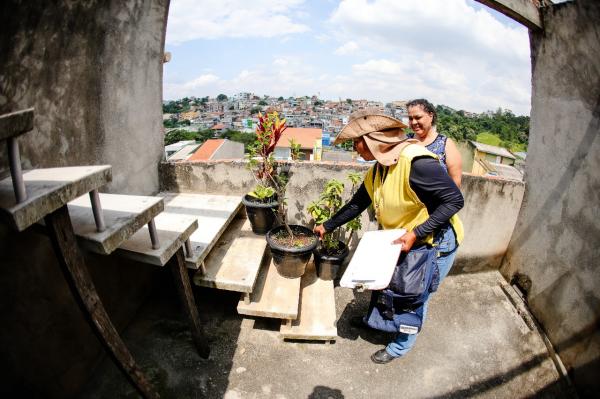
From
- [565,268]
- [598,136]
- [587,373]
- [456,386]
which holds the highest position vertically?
[598,136]

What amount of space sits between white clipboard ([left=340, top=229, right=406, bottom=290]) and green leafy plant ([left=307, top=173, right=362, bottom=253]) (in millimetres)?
1044

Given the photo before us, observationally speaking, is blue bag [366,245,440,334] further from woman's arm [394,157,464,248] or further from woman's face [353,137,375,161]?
woman's face [353,137,375,161]

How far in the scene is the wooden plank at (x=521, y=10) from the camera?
9.22 feet

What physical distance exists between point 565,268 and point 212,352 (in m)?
3.42

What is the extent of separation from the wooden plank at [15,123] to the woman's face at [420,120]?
255 centimetres

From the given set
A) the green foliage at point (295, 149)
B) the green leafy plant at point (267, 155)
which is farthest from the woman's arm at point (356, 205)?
the green foliage at point (295, 149)

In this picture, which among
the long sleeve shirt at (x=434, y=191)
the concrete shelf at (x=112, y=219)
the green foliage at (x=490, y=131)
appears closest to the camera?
the concrete shelf at (x=112, y=219)

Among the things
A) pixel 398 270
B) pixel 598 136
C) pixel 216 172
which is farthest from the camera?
pixel 216 172

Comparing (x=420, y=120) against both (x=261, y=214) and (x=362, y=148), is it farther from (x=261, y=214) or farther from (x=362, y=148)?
(x=261, y=214)

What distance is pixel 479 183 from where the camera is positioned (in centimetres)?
362

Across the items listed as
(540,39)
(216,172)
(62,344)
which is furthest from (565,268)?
(62,344)

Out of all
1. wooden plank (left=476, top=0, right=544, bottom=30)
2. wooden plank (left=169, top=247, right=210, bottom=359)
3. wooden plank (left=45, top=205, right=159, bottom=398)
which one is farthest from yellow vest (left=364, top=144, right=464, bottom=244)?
wooden plank (left=45, top=205, right=159, bottom=398)

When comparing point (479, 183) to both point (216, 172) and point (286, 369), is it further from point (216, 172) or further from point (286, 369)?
point (216, 172)

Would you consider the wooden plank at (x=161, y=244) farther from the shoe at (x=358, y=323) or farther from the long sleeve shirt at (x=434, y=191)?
the shoe at (x=358, y=323)
